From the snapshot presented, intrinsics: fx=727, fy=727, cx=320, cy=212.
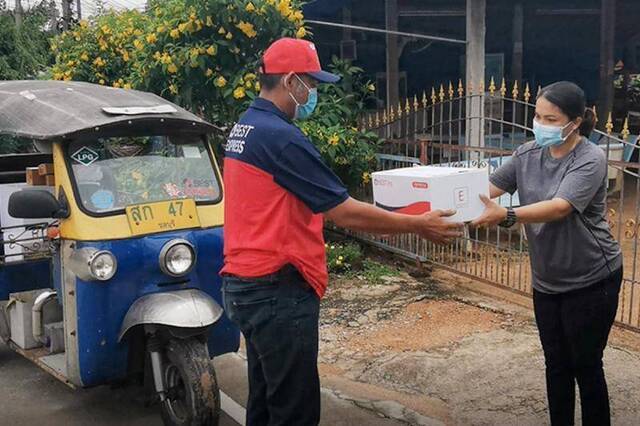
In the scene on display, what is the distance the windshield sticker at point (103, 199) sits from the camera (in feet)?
12.5

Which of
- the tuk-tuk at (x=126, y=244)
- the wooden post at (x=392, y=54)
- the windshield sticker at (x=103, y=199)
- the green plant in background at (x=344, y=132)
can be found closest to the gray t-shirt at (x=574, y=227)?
the tuk-tuk at (x=126, y=244)

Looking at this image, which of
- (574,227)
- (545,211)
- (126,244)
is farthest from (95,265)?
(574,227)

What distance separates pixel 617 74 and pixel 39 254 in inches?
480

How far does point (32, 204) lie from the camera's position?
3629mm

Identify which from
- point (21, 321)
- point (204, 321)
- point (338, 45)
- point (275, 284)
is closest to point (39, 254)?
point (21, 321)

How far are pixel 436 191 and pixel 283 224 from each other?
2.34ft

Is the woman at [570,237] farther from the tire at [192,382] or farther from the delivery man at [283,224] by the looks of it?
the tire at [192,382]

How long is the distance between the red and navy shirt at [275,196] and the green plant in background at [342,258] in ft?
13.3

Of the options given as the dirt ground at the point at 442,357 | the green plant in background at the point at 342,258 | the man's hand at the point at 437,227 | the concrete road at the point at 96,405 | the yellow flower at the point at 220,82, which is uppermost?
the yellow flower at the point at 220,82

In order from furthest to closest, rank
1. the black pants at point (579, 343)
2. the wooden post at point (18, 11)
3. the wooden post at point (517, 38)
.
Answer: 1. the wooden post at point (18, 11)
2. the wooden post at point (517, 38)
3. the black pants at point (579, 343)

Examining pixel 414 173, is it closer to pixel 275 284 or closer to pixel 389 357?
pixel 275 284

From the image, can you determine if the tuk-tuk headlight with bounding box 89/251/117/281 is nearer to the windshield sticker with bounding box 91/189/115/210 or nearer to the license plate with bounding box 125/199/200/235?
the license plate with bounding box 125/199/200/235

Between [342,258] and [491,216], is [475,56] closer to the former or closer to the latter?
[342,258]

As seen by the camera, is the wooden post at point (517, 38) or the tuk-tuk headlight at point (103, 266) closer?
the tuk-tuk headlight at point (103, 266)
